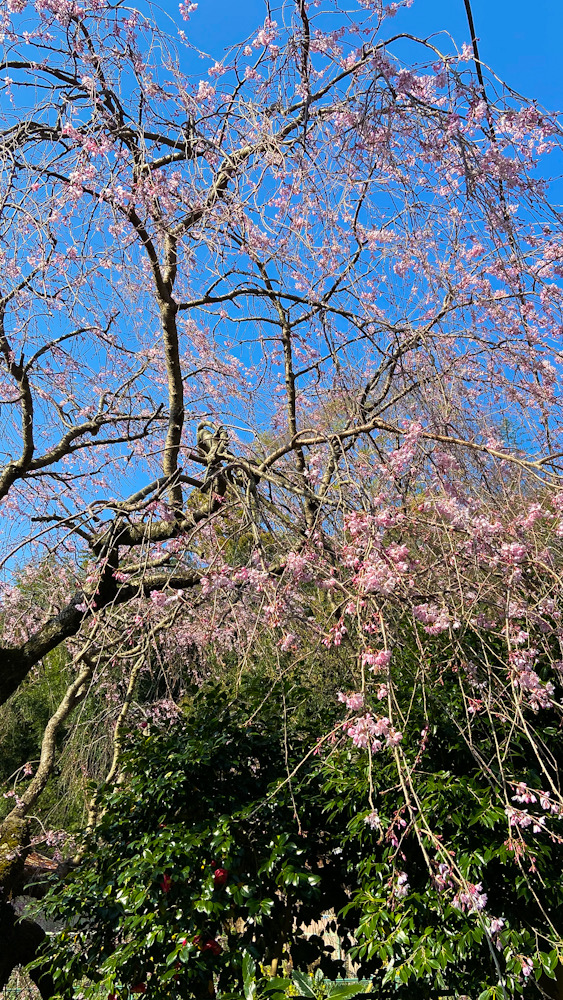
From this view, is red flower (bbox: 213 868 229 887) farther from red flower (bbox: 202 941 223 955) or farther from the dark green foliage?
red flower (bbox: 202 941 223 955)

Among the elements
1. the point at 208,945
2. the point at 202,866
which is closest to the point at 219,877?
the point at 202,866

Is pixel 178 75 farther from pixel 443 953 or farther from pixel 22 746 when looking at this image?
pixel 22 746

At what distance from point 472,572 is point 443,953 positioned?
3.93 feet

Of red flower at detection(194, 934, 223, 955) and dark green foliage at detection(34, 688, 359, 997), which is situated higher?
dark green foliage at detection(34, 688, 359, 997)

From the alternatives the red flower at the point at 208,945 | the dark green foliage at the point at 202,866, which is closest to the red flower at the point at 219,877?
the dark green foliage at the point at 202,866

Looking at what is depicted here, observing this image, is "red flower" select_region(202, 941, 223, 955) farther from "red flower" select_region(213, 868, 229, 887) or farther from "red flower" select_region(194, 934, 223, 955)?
"red flower" select_region(213, 868, 229, 887)

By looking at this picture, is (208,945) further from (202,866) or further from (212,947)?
(202,866)

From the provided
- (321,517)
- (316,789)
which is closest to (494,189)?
(321,517)

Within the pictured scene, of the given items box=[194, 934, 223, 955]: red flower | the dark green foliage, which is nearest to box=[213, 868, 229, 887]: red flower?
the dark green foliage

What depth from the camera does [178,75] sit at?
8.50 ft

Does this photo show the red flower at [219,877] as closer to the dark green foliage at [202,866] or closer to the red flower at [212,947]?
the dark green foliage at [202,866]

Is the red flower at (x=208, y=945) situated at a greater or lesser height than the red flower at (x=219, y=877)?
lesser

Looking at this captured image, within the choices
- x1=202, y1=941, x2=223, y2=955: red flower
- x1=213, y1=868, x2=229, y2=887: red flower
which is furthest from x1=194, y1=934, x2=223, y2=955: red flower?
x1=213, y1=868, x2=229, y2=887: red flower

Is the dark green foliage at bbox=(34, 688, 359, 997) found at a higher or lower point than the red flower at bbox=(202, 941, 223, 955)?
higher
